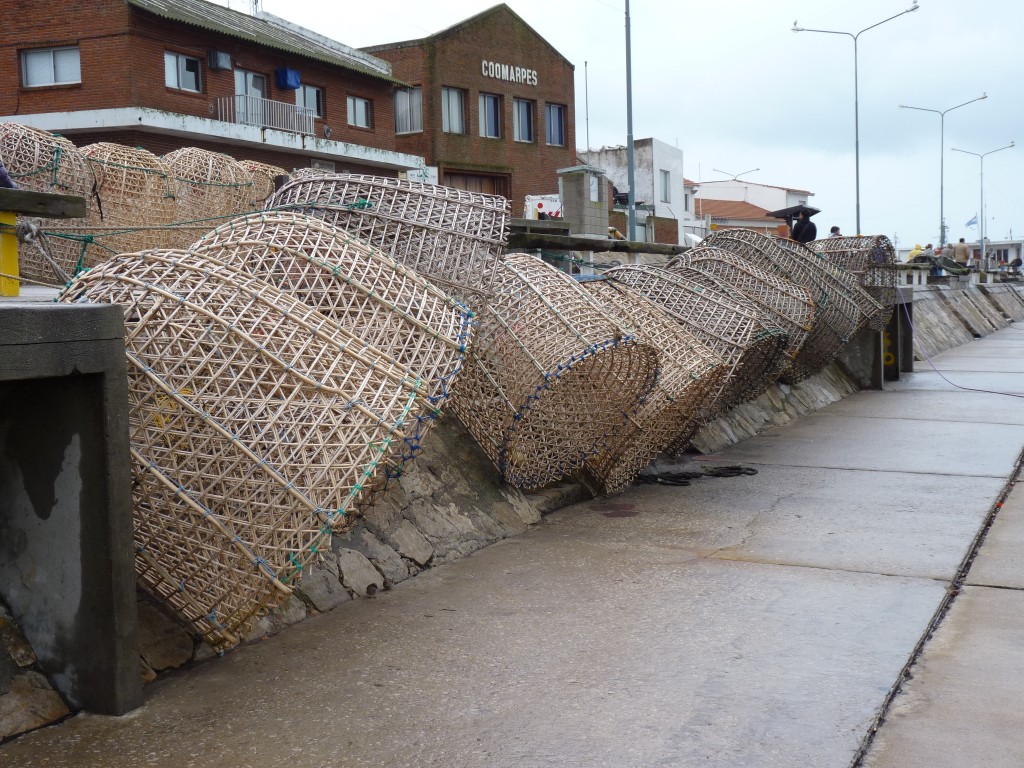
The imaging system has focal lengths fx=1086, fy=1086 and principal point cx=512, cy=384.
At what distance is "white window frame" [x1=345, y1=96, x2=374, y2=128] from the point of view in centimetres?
3788

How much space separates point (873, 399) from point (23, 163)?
9.64 meters

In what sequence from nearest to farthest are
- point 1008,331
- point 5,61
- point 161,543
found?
point 161,543, point 1008,331, point 5,61

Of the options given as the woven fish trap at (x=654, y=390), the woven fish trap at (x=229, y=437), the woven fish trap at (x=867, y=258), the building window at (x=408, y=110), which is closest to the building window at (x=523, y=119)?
the building window at (x=408, y=110)

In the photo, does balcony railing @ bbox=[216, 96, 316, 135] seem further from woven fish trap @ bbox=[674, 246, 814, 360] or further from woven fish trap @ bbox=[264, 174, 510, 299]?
woven fish trap @ bbox=[264, 174, 510, 299]

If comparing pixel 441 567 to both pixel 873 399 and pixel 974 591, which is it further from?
pixel 873 399

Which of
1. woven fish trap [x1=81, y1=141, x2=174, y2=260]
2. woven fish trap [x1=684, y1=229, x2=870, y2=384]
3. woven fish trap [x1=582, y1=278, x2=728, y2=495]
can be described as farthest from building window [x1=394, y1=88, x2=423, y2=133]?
woven fish trap [x1=582, y1=278, x2=728, y2=495]

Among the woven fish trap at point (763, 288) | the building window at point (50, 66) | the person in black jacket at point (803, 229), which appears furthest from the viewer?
the building window at point (50, 66)

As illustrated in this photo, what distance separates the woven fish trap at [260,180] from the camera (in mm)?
9469

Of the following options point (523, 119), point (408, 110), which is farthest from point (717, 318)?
point (523, 119)

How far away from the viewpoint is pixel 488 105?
4469cm

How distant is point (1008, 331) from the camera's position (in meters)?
28.4

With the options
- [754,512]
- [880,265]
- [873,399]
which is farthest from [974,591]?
[880,265]

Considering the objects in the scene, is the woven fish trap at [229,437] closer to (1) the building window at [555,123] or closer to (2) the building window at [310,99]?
(2) the building window at [310,99]

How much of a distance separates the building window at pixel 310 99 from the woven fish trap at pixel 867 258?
81.3 ft
